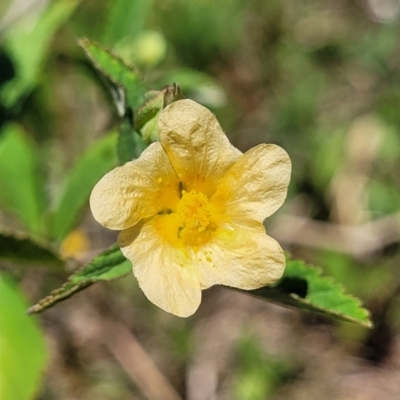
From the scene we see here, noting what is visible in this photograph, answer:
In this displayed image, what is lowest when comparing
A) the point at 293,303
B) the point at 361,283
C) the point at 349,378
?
the point at 349,378

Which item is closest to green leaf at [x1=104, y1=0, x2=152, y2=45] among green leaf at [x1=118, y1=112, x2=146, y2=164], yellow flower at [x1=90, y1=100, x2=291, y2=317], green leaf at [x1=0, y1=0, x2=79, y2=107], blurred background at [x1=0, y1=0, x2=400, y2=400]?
green leaf at [x1=0, y1=0, x2=79, y2=107]

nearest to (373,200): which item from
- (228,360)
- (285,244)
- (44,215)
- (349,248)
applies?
(349,248)

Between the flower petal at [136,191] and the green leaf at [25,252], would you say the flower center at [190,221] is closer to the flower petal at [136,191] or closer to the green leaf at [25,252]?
the flower petal at [136,191]

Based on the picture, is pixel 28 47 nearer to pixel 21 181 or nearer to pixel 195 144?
pixel 21 181

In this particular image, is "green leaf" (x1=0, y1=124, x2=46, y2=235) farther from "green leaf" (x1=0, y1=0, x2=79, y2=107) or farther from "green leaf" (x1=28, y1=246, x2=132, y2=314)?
"green leaf" (x1=28, y1=246, x2=132, y2=314)

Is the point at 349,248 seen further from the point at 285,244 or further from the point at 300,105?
the point at 300,105

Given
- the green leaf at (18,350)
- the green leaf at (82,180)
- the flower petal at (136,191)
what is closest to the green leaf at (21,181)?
the green leaf at (82,180)

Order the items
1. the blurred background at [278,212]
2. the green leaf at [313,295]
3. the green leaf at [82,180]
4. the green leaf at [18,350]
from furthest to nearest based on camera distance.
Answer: the blurred background at [278,212]
the green leaf at [82,180]
the green leaf at [18,350]
the green leaf at [313,295]

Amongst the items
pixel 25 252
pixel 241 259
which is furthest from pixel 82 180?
pixel 241 259
